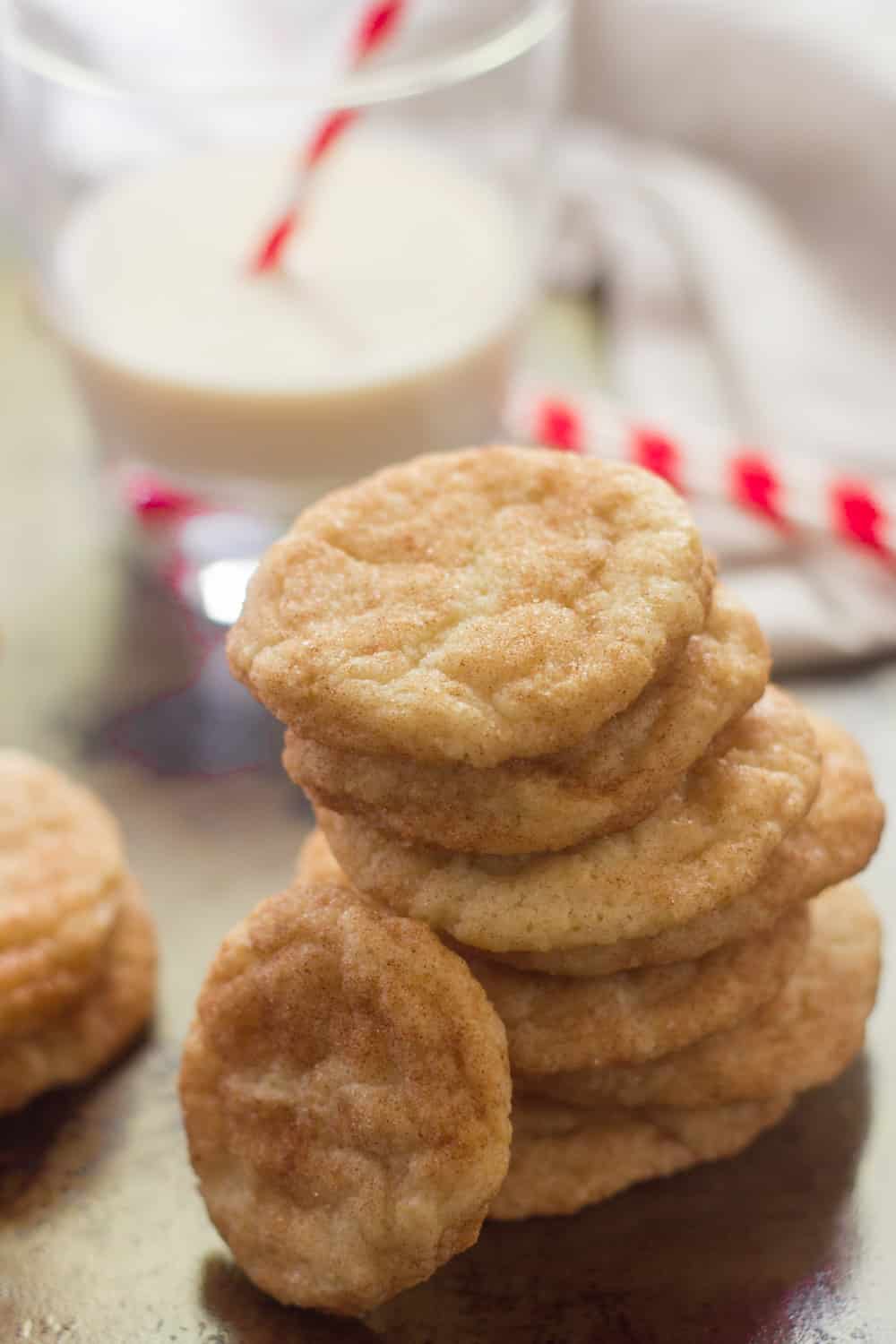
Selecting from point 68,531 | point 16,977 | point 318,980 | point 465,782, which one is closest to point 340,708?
point 465,782

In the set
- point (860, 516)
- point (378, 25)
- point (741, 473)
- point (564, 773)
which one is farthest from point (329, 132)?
point (564, 773)

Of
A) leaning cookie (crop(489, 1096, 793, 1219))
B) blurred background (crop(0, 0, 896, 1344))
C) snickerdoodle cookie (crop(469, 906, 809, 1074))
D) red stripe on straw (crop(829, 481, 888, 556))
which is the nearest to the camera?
snickerdoodle cookie (crop(469, 906, 809, 1074))

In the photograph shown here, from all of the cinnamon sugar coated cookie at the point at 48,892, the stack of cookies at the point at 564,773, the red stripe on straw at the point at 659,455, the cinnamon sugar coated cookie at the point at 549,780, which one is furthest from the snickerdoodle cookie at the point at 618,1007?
the red stripe on straw at the point at 659,455

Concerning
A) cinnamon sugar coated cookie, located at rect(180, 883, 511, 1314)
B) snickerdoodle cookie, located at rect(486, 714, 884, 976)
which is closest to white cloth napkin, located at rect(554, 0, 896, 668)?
snickerdoodle cookie, located at rect(486, 714, 884, 976)

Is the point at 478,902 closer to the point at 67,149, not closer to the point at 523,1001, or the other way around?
the point at 523,1001

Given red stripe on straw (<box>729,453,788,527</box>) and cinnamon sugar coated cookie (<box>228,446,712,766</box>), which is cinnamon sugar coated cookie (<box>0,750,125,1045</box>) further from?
red stripe on straw (<box>729,453,788,527</box>)

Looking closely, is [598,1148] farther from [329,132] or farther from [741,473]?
[329,132]
